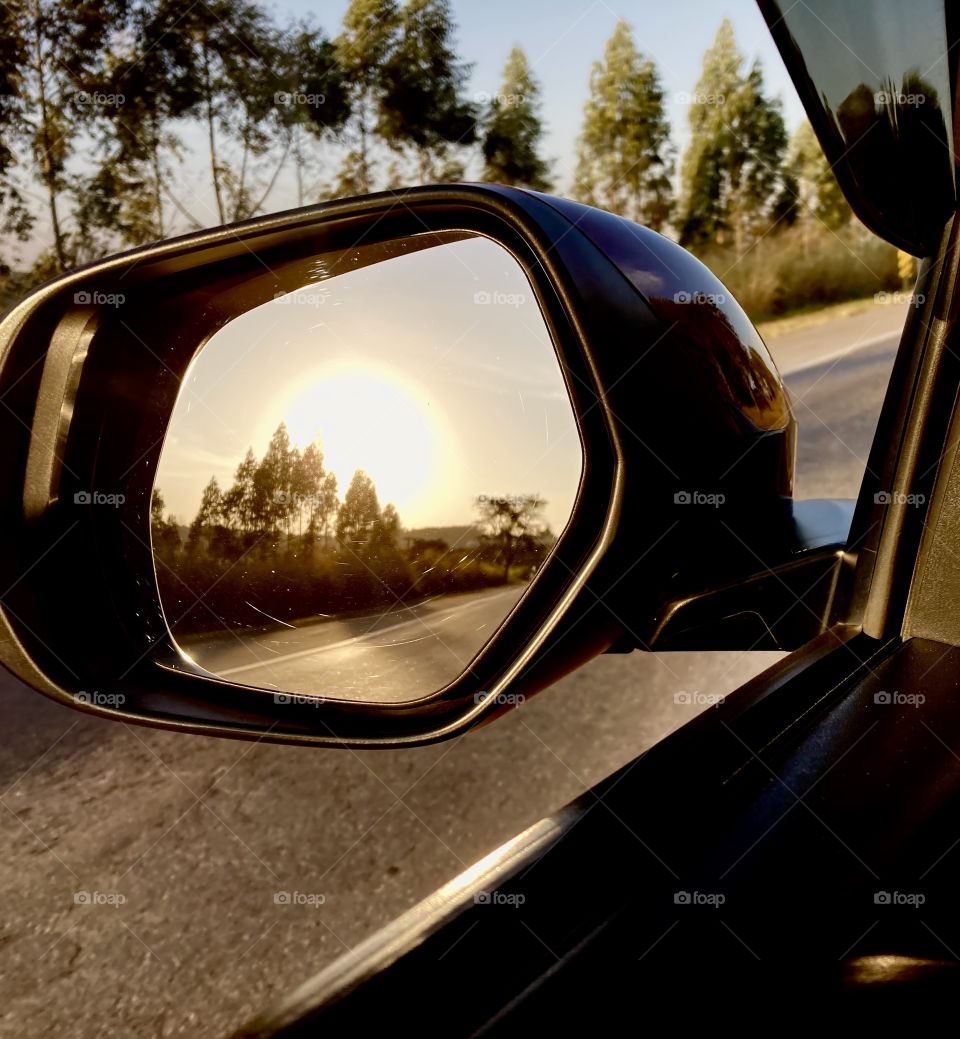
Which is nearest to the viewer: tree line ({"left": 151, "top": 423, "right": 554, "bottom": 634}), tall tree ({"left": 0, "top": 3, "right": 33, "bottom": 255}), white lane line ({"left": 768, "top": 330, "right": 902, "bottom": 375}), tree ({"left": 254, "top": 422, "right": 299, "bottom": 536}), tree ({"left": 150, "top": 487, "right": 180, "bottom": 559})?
tree line ({"left": 151, "top": 423, "right": 554, "bottom": 634})

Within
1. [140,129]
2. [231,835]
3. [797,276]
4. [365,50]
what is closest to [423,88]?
[365,50]

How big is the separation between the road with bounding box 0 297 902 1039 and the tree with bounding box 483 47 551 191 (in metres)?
28.1

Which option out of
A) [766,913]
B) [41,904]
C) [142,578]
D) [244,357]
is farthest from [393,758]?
[766,913]

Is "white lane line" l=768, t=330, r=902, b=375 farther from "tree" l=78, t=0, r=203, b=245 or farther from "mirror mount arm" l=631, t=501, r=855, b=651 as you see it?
"tree" l=78, t=0, r=203, b=245

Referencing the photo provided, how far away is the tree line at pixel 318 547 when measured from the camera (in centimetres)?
109

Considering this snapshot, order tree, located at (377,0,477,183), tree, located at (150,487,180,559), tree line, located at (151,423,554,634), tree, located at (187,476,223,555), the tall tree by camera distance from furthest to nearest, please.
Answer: tree, located at (377,0,477,183) → the tall tree → tree, located at (150,487,180,559) → tree, located at (187,476,223,555) → tree line, located at (151,423,554,634)

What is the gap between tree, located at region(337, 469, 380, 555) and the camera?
3.66ft

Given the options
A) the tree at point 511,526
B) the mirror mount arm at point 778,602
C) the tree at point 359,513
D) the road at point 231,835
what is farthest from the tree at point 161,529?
the road at point 231,835

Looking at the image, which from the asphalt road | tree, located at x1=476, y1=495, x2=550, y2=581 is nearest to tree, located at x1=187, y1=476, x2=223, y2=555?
the asphalt road

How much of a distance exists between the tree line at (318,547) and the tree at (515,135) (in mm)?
29470

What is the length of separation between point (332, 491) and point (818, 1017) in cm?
83

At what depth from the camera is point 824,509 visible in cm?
150

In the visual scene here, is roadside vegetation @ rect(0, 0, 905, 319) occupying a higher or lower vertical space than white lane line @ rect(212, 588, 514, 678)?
higher

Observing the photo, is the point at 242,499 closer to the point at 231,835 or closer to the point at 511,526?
the point at 511,526
